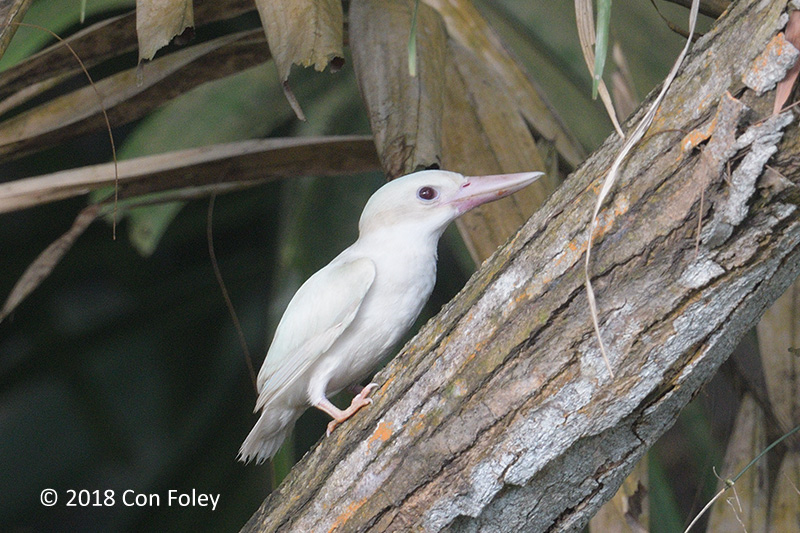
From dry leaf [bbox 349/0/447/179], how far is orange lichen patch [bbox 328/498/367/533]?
66 cm

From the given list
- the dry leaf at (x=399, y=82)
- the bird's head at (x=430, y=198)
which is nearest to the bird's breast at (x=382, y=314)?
the bird's head at (x=430, y=198)

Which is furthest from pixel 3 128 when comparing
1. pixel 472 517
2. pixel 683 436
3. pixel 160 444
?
pixel 683 436

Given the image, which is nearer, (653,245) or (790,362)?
(653,245)

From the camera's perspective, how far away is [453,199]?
150cm

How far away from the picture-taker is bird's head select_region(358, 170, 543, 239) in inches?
57.8

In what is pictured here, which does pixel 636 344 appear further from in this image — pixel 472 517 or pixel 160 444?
pixel 160 444

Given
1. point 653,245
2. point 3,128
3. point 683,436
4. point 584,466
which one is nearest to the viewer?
point 653,245

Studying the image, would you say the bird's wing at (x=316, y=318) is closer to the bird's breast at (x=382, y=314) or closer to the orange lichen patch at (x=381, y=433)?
the bird's breast at (x=382, y=314)

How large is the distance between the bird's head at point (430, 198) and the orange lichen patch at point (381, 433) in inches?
22.0

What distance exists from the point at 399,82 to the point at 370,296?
46cm

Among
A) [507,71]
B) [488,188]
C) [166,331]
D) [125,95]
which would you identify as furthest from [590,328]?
[166,331]

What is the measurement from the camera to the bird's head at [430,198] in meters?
1.47

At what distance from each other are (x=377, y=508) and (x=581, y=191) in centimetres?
57

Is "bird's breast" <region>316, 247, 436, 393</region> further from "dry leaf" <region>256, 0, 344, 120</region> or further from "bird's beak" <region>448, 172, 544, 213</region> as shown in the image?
"dry leaf" <region>256, 0, 344, 120</region>
